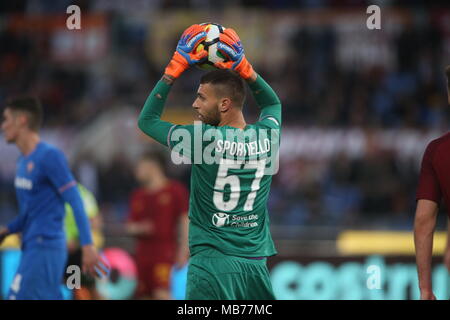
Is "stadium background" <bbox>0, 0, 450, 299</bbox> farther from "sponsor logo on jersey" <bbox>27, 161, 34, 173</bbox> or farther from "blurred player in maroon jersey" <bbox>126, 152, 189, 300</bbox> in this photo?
"sponsor logo on jersey" <bbox>27, 161, 34, 173</bbox>

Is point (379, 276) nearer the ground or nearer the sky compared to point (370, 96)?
nearer the ground

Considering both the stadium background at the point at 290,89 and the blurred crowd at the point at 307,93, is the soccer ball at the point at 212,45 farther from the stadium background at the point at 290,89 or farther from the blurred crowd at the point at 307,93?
the blurred crowd at the point at 307,93

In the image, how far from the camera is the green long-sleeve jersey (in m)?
5.09

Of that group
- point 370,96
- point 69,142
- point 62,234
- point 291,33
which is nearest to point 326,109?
point 370,96

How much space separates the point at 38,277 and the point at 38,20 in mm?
15239

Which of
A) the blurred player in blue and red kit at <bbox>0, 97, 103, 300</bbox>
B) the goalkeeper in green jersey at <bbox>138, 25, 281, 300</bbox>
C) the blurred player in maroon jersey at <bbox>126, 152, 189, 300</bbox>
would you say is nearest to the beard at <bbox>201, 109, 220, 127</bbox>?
the goalkeeper in green jersey at <bbox>138, 25, 281, 300</bbox>

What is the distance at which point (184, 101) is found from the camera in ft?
59.8

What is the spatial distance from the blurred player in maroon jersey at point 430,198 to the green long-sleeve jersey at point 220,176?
3.32 ft

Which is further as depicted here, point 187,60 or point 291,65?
point 291,65

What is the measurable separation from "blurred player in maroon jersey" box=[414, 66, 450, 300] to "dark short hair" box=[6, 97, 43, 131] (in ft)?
11.4

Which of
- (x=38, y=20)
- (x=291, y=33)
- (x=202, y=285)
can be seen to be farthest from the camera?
(x=38, y=20)

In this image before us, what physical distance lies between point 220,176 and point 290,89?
13257mm

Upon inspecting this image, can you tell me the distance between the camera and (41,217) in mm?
6594

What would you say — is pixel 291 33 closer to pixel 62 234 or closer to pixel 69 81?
pixel 69 81
